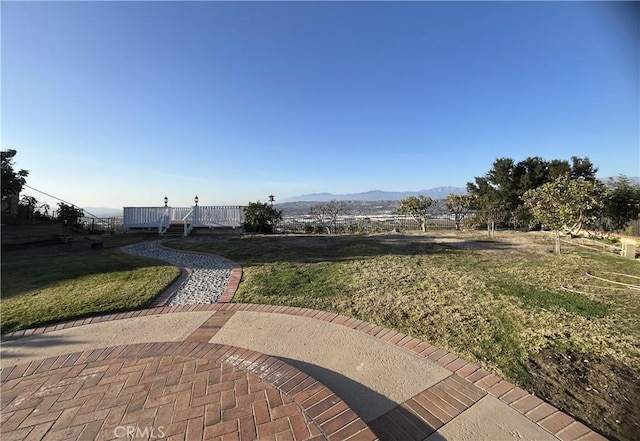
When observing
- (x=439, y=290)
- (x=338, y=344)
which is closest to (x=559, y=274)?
(x=439, y=290)

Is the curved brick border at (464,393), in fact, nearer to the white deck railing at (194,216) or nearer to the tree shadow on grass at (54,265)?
the tree shadow on grass at (54,265)

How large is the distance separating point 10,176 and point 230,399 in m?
13.7

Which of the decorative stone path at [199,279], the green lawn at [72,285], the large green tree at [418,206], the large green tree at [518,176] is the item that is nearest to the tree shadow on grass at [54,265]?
the green lawn at [72,285]

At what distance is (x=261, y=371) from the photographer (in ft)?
8.77

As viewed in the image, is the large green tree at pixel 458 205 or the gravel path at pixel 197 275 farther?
the large green tree at pixel 458 205

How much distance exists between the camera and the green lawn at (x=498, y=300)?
2.78m

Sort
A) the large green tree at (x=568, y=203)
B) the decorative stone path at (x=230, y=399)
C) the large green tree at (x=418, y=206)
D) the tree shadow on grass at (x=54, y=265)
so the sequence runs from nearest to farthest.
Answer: the decorative stone path at (x=230, y=399) < the tree shadow on grass at (x=54, y=265) < the large green tree at (x=568, y=203) < the large green tree at (x=418, y=206)

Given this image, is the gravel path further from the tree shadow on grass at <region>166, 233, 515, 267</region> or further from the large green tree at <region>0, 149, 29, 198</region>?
the large green tree at <region>0, 149, 29, 198</region>

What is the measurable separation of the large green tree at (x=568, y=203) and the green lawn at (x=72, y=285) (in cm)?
1031

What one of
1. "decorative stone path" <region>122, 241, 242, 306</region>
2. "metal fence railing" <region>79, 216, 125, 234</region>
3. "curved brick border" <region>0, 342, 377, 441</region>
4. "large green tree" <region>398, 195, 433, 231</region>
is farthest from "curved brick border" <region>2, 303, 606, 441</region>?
"metal fence railing" <region>79, 216, 125, 234</region>

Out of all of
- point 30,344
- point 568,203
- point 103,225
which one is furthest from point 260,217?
point 568,203

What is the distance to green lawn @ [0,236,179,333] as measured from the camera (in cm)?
431

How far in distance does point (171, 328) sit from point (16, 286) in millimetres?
4173

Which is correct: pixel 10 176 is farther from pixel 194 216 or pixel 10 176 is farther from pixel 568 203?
pixel 568 203
